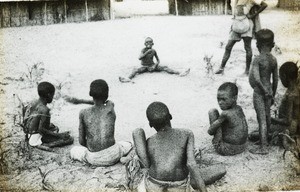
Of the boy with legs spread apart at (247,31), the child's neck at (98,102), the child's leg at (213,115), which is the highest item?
the boy with legs spread apart at (247,31)

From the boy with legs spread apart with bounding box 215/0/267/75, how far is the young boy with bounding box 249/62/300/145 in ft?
1.13

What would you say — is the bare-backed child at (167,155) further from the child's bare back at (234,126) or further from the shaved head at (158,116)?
the child's bare back at (234,126)

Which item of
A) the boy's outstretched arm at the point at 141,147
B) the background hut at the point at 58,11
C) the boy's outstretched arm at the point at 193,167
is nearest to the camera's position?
the boy's outstretched arm at the point at 193,167

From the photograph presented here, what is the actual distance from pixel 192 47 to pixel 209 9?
0.43 m

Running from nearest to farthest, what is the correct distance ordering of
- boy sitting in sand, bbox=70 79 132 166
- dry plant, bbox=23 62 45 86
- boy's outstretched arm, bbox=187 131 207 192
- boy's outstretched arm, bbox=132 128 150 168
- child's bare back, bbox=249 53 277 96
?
boy's outstretched arm, bbox=187 131 207 192, boy's outstretched arm, bbox=132 128 150 168, boy sitting in sand, bbox=70 79 132 166, child's bare back, bbox=249 53 277 96, dry plant, bbox=23 62 45 86

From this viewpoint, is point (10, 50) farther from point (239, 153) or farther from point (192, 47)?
point (239, 153)

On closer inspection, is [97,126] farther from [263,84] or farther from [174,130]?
[263,84]

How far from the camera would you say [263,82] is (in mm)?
3527

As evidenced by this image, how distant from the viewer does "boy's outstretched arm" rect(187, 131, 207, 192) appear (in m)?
3.02

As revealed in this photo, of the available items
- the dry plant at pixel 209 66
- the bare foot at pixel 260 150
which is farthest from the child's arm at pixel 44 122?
the bare foot at pixel 260 150

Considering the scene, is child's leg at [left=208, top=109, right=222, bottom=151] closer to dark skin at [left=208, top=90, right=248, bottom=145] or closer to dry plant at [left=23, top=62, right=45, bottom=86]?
dark skin at [left=208, top=90, right=248, bottom=145]

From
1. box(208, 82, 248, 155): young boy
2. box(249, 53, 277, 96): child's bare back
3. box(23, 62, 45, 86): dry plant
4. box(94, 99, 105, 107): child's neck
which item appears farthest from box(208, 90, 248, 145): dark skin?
box(23, 62, 45, 86): dry plant

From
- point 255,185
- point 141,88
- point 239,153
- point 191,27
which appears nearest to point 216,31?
point 191,27

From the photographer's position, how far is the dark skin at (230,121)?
3400mm
